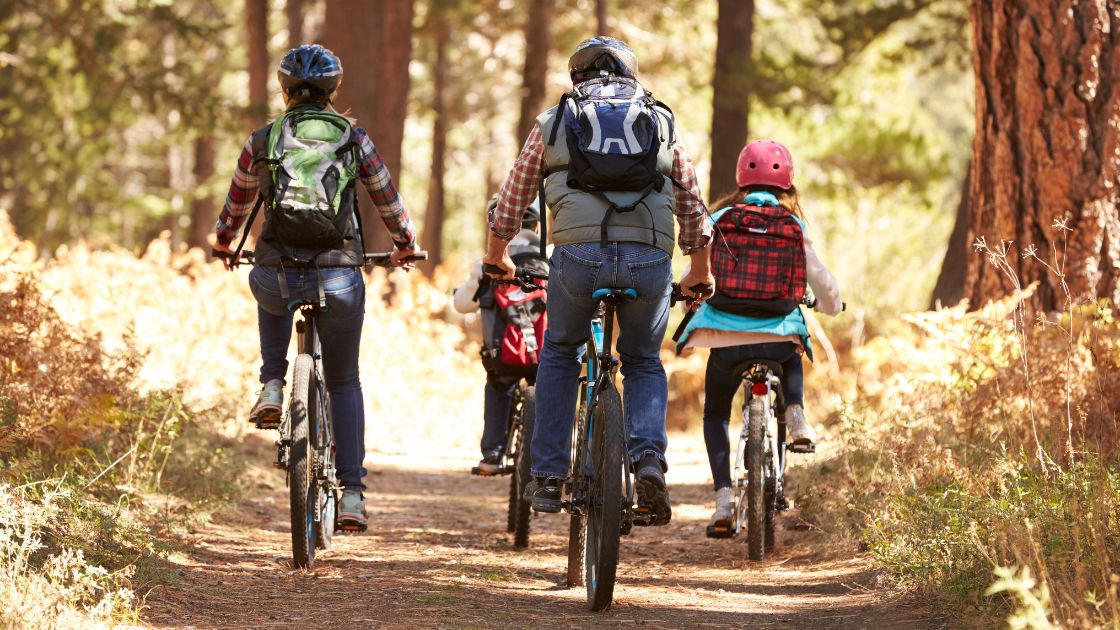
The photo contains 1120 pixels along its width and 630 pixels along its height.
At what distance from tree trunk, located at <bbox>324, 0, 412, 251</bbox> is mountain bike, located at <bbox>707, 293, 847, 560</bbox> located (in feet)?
33.4

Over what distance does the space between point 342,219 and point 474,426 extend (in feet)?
28.4

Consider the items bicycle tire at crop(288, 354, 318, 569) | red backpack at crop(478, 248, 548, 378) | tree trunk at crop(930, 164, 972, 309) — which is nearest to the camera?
bicycle tire at crop(288, 354, 318, 569)

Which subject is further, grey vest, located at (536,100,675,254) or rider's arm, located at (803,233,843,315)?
rider's arm, located at (803,233,843,315)

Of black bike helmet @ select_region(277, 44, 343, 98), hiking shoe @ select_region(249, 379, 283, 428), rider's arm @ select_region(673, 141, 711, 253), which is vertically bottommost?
hiking shoe @ select_region(249, 379, 283, 428)

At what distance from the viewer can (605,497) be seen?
5262 millimetres

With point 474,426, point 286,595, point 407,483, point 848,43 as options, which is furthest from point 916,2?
point 286,595

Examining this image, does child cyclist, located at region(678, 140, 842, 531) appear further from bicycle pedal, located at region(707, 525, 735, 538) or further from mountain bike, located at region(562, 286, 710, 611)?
mountain bike, located at region(562, 286, 710, 611)

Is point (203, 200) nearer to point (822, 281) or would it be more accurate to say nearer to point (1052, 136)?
point (1052, 136)

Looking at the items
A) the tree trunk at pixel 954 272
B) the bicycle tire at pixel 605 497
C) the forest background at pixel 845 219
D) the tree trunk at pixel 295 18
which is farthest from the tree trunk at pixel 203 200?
the bicycle tire at pixel 605 497

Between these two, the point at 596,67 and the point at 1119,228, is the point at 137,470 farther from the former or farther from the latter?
the point at 1119,228

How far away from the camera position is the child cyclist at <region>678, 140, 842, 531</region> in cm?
670

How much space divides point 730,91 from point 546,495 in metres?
10.8

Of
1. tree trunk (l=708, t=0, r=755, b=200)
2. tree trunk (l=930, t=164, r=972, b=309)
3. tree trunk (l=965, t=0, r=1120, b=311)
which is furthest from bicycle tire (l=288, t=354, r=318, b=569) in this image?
tree trunk (l=708, t=0, r=755, b=200)

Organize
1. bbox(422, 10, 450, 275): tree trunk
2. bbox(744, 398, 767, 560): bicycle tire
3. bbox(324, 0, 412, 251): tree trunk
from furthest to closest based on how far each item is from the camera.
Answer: bbox(422, 10, 450, 275): tree trunk → bbox(324, 0, 412, 251): tree trunk → bbox(744, 398, 767, 560): bicycle tire
